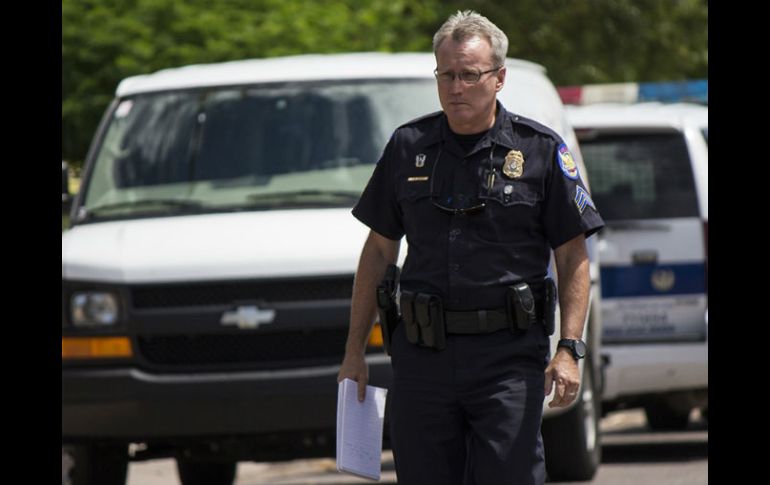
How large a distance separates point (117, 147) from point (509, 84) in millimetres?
1868

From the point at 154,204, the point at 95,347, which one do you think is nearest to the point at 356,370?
the point at 95,347

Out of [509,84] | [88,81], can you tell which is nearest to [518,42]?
[88,81]

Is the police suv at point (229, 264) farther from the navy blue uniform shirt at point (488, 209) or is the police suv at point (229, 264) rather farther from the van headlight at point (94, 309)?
the navy blue uniform shirt at point (488, 209)

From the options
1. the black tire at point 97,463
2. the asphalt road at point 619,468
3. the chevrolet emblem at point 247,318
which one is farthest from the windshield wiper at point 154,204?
the asphalt road at point 619,468

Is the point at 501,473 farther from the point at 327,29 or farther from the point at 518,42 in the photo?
the point at 518,42

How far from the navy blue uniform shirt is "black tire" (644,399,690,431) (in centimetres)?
720

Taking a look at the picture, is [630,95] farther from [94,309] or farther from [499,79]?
[499,79]

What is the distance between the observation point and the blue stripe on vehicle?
10.6 metres

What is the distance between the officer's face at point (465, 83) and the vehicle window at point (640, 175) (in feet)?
17.7

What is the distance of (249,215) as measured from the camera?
8.28m

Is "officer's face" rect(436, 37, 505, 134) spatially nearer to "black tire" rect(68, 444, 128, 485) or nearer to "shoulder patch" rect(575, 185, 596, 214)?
"shoulder patch" rect(575, 185, 596, 214)

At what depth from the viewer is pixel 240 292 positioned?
25.7 ft

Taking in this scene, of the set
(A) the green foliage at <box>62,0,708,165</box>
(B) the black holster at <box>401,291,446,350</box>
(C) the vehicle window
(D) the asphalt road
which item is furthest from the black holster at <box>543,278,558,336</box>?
(A) the green foliage at <box>62,0,708,165</box>
